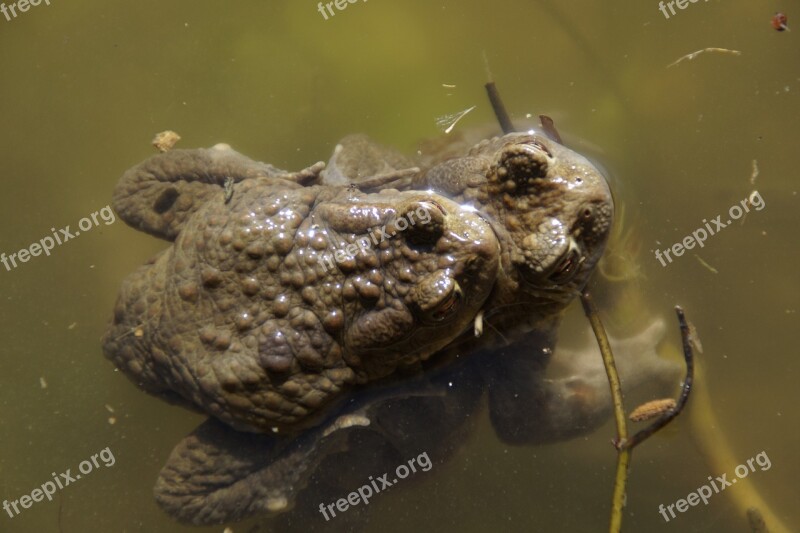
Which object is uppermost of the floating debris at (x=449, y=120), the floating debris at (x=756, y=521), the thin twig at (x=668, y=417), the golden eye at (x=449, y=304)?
the floating debris at (x=449, y=120)

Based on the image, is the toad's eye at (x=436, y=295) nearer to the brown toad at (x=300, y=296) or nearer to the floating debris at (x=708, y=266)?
the brown toad at (x=300, y=296)

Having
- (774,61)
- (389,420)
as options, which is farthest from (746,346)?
(389,420)

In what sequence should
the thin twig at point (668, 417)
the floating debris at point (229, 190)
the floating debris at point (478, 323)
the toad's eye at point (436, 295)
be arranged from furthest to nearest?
the floating debris at point (229, 190), the thin twig at point (668, 417), the floating debris at point (478, 323), the toad's eye at point (436, 295)

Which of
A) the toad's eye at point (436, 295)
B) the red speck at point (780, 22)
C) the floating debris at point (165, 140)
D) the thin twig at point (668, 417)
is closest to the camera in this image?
the toad's eye at point (436, 295)

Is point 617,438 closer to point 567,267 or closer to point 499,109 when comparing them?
point 567,267

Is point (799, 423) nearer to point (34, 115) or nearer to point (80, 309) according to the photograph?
point (80, 309)

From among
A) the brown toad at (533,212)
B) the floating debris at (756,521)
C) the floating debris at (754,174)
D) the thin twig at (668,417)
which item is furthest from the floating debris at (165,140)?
the floating debris at (756,521)
